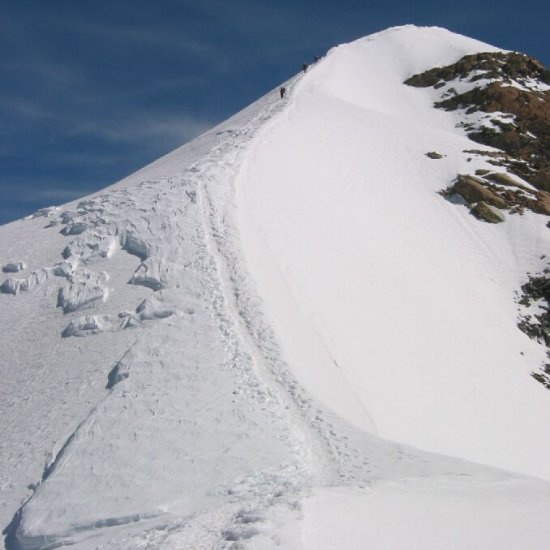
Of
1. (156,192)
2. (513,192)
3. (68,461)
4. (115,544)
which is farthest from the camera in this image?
(513,192)

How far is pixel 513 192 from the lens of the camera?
93.1 ft

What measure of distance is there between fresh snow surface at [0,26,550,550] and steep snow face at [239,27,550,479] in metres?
0.09

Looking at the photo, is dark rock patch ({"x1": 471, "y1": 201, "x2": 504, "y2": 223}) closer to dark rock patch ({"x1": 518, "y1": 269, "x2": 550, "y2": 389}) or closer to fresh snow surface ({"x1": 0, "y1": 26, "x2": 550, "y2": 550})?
fresh snow surface ({"x1": 0, "y1": 26, "x2": 550, "y2": 550})

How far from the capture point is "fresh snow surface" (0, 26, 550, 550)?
8.12 m

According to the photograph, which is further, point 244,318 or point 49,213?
point 49,213

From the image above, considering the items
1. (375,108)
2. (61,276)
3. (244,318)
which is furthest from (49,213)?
(375,108)

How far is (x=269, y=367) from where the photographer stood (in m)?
12.3

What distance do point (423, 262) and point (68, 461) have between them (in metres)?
16.2

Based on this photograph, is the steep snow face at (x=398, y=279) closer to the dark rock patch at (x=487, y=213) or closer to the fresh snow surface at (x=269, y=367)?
the fresh snow surface at (x=269, y=367)

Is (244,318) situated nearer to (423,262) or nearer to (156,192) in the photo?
(156,192)

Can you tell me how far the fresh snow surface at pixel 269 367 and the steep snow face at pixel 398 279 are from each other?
90mm

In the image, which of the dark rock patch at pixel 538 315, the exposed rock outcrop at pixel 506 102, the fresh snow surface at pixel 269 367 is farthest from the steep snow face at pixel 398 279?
the exposed rock outcrop at pixel 506 102

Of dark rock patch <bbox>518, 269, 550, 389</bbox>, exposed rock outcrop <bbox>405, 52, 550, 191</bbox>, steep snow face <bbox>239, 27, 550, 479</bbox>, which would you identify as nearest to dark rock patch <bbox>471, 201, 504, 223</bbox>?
steep snow face <bbox>239, 27, 550, 479</bbox>

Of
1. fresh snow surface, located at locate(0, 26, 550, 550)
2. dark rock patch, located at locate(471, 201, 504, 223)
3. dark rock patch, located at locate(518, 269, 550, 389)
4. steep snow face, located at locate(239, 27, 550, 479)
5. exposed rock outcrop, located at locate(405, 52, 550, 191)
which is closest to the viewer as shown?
fresh snow surface, located at locate(0, 26, 550, 550)
